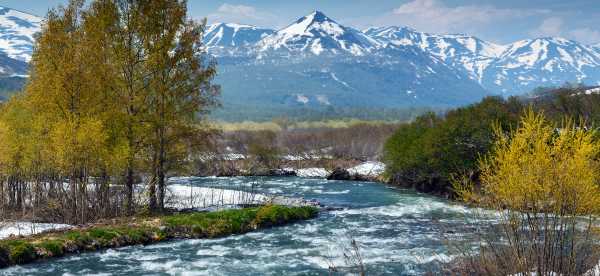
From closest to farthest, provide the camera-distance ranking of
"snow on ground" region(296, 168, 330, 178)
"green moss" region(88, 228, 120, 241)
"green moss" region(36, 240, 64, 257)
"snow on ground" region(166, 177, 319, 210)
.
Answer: "green moss" region(36, 240, 64, 257), "green moss" region(88, 228, 120, 241), "snow on ground" region(166, 177, 319, 210), "snow on ground" region(296, 168, 330, 178)

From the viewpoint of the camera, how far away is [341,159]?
149m

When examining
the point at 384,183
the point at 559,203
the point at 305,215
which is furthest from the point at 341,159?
the point at 559,203

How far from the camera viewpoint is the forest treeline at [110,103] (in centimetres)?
3934

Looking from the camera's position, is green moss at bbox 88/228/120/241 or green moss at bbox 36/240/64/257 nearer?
green moss at bbox 36/240/64/257

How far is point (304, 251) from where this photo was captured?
35.9 meters

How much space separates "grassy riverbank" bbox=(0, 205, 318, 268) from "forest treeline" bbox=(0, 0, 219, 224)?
4016 mm

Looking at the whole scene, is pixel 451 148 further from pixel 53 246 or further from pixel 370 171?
pixel 53 246

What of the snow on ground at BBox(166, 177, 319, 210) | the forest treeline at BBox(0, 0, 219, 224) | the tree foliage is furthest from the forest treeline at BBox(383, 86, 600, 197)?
the forest treeline at BBox(0, 0, 219, 224)

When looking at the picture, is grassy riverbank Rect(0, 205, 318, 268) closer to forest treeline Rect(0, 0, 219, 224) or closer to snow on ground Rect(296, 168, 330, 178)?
forest treeline Rect(0, 0, 219, 224)

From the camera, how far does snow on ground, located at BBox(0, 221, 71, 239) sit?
119ft

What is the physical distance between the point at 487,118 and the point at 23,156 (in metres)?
61.2

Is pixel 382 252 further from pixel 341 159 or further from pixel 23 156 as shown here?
pixel 341 159

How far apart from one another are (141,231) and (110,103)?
1032 centimetres

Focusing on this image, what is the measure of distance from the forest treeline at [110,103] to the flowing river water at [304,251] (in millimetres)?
7966
